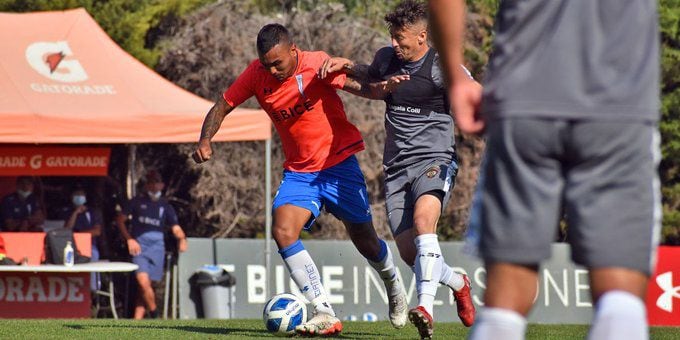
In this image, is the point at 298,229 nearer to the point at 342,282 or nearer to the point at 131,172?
the point at 342,282

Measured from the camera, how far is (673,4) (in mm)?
24719

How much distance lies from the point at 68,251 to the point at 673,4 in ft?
44.7

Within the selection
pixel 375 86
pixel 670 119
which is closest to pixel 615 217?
pixel 375 86

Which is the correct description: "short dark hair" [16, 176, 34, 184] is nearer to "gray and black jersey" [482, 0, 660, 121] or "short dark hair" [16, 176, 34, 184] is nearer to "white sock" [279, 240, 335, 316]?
"white sock" [279, 240, 335, 316]

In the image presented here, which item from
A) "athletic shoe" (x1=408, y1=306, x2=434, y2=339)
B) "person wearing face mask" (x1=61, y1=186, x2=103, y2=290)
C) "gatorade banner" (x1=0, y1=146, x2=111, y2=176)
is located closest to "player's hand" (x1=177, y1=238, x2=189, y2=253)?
"person wearing face mask" (x1=61, y1=186, x2=103, y2=290)

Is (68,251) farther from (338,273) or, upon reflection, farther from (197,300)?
(338,273)

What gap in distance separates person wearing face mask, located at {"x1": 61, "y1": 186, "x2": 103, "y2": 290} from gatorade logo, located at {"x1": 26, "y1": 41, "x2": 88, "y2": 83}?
7.60 feet

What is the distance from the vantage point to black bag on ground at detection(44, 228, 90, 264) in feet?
53.9

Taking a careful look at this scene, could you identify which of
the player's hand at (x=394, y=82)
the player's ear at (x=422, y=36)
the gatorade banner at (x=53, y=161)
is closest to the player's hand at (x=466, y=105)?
the player's hand at (x=394, y=82)

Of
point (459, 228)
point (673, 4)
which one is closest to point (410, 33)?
point (459, 228)

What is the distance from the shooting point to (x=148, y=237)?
58.2ft

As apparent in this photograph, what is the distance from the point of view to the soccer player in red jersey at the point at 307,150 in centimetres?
870

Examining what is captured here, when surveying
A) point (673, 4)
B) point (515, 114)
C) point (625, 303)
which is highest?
point (673, 4)

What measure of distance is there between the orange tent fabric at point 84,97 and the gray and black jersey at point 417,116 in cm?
676
